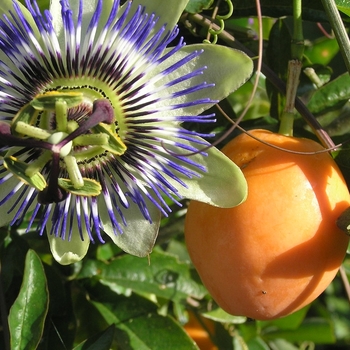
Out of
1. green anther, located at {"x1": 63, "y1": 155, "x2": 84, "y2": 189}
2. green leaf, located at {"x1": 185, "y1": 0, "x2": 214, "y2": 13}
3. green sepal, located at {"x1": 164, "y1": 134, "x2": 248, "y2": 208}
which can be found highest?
green leaf, located at {"x1": 185, "y1": 0, "x2": 214, "y2": 13}

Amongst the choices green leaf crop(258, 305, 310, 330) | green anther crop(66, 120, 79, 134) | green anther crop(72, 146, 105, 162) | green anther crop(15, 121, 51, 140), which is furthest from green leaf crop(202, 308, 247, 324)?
green anther crop(15, 121, 51, 140)

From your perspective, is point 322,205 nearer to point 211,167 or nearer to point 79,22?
point 211,167

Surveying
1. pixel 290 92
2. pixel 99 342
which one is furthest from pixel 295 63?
pixel 99 342

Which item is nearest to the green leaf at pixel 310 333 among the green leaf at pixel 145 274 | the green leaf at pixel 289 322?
the green leaf at pixel 289 322

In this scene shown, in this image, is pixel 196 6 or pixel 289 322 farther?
pixel 289 322

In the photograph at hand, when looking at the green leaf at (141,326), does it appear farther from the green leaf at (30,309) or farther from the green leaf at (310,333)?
the green leaf at (310,333)

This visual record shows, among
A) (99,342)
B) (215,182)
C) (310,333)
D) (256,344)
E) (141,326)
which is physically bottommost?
(310,333)

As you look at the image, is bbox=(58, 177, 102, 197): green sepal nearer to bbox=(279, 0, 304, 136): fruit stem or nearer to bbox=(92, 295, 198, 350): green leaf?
bbox=(279, 0, 304, 136): fruit stem

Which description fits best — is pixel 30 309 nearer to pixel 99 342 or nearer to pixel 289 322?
pixel 99 342
